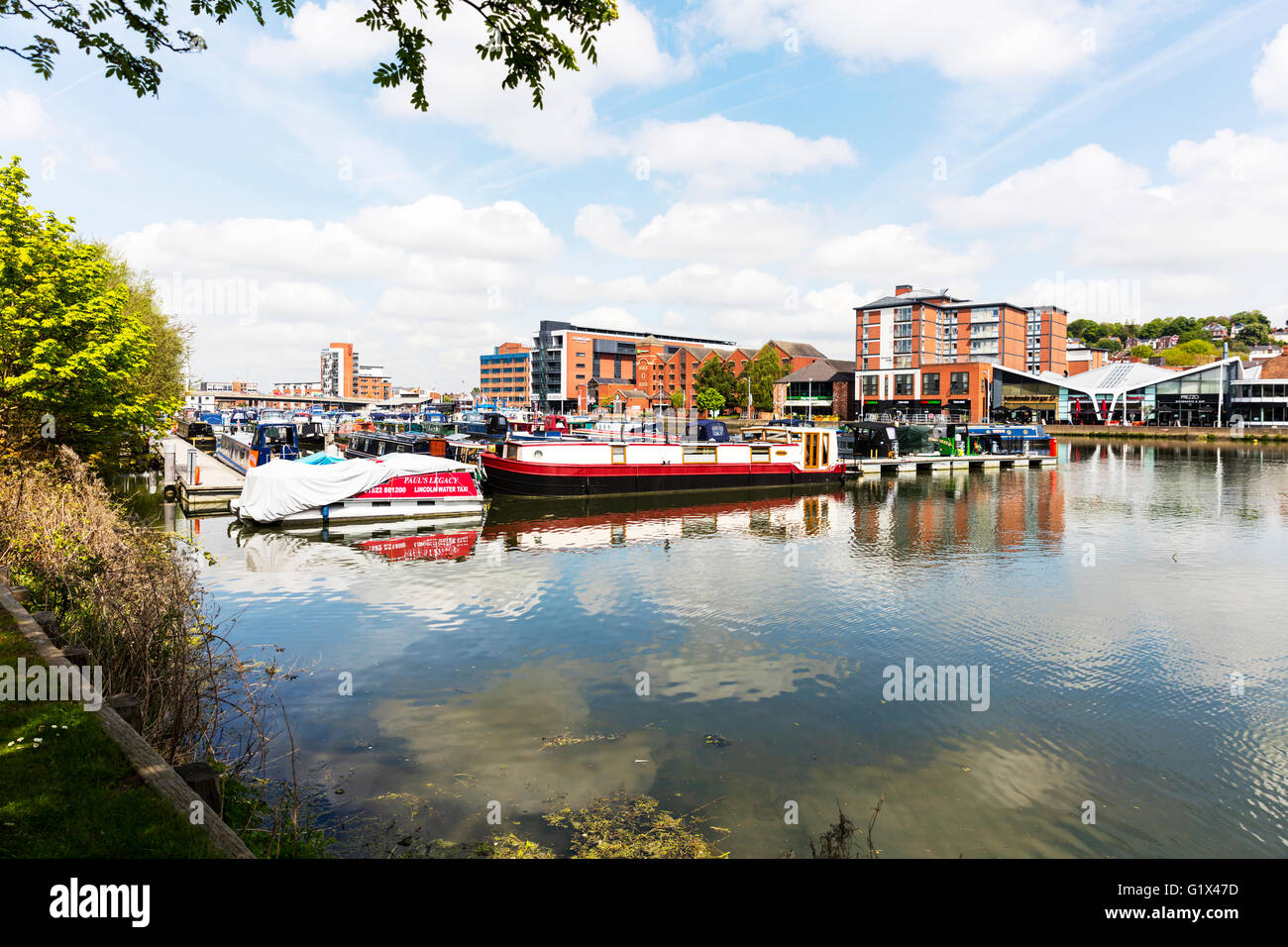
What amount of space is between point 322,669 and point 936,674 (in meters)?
10.8

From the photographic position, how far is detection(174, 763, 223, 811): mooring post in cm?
654

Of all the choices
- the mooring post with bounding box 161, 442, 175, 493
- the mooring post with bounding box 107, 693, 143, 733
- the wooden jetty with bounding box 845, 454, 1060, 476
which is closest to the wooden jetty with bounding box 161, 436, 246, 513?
the mooring post with bounding box 161, 442, 175, 493

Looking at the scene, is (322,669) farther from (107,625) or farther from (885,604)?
(885,604)

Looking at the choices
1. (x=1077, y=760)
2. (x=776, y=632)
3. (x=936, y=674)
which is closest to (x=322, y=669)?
(x=776, y=632)

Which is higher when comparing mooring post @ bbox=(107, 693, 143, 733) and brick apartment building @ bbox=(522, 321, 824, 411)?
brick apartment building @ bbox=(522, 321, 824, 411)

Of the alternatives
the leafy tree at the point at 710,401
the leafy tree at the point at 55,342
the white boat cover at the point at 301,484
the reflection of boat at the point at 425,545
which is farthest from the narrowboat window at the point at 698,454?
the leafy tree at the point at 710,401

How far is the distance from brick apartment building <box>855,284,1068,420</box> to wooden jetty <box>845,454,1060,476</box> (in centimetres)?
4410

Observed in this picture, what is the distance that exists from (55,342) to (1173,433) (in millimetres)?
114943

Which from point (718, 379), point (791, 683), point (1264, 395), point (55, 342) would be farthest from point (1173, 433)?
point (55, 342)

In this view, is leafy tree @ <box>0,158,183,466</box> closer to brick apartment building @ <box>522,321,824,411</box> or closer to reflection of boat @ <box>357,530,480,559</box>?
reflection of boat @ <box>357,530,480,559</box>

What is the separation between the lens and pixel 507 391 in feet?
654

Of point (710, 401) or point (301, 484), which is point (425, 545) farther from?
point (710, 401)

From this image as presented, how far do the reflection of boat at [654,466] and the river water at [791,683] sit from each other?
34.6 feet
